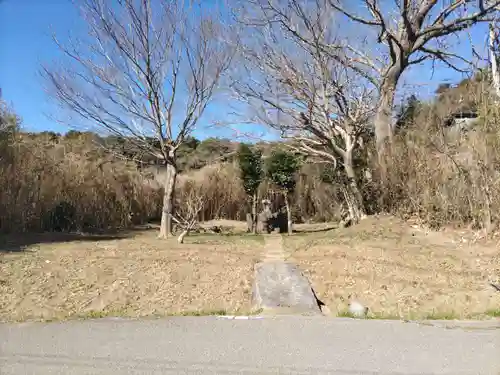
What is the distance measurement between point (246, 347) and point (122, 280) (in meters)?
3.64

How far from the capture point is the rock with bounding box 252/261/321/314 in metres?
6.83

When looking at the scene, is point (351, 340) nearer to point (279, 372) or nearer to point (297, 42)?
point (279, 372)

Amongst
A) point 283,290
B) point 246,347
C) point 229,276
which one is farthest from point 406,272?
point 246,347

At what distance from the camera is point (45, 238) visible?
12141 mm

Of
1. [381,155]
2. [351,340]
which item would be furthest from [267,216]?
[351,340]

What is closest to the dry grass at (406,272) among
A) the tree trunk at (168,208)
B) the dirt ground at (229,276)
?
the dirt ground at (229,276)

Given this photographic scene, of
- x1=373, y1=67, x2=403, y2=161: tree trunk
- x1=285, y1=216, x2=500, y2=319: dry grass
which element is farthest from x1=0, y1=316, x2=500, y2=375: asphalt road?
x1=373, y1=67, x2=403, y2=161: tree trunk

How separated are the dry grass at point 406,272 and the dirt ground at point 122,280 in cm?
133

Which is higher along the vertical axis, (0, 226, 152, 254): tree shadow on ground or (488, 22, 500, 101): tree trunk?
(488, 22, 500, 101): tree trunk

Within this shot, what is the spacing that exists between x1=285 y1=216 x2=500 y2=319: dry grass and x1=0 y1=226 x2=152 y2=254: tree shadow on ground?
5.18 meters

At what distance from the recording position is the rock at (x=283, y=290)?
683 cm

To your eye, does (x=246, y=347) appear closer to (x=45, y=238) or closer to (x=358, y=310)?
(x=358, y=310)

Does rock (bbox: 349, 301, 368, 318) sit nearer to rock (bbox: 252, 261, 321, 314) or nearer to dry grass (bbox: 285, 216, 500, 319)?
dry grass (bbox: 285, 216, 500, 319)

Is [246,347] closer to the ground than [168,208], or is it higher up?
closer to the ground
